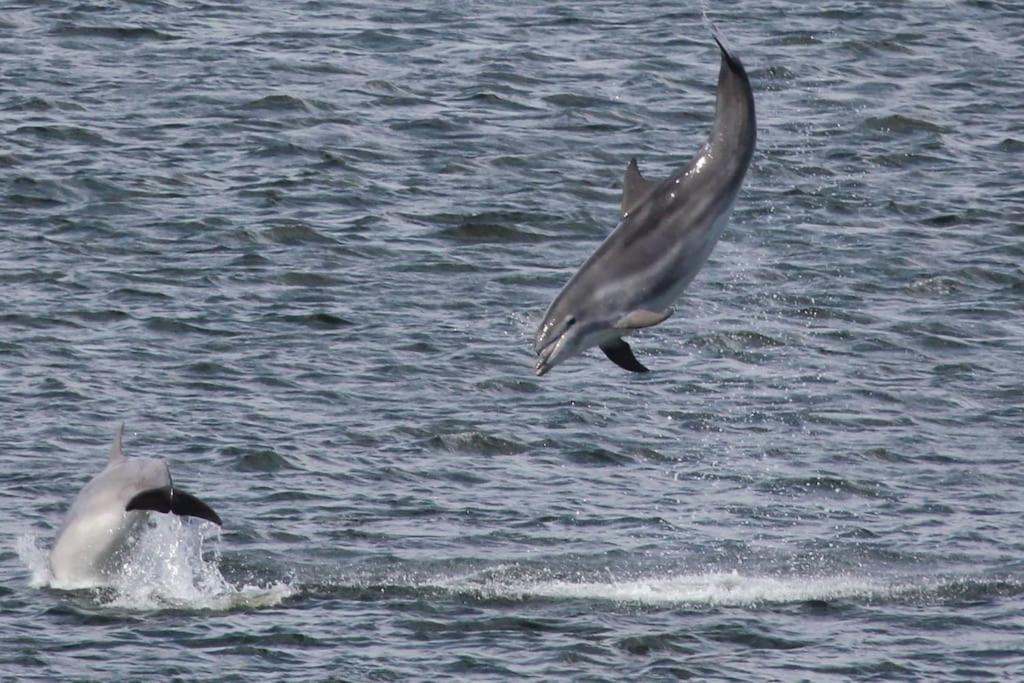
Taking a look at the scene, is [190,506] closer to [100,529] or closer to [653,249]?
[100,529]

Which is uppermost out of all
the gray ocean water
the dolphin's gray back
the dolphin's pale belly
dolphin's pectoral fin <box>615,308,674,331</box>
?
the dolphin's gray back

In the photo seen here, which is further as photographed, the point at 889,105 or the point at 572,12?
the point at 572,12

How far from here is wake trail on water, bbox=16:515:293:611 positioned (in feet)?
62.8

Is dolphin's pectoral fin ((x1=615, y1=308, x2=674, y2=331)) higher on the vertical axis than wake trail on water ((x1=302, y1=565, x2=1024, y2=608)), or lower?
higher

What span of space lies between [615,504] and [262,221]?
9.76 metres

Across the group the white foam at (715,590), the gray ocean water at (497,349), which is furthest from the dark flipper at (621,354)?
the white foam at (715,590)

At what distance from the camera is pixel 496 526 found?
840 inches

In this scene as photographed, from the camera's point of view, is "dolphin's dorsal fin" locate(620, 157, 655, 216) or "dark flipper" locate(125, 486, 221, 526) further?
"dark flipper" locate(125, 486, 221, 526)

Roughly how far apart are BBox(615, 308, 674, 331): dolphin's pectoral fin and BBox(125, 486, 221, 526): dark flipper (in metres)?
4.45

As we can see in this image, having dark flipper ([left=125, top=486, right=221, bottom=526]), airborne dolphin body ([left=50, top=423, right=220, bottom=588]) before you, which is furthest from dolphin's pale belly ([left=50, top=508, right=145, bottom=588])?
dark flipper ([left=125, top=486, right=221, bottom=526])

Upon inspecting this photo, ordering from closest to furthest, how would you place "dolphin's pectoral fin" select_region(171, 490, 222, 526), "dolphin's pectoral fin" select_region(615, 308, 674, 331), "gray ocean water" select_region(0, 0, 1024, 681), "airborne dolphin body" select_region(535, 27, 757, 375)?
"dolphin's pectoral fin" select_region(615, 308, 674, 331) → "airborne dolphin body" select_region(535, 27, 757, 375) → "dolphin's pectoral fin" select_region(171, 490, 222, 526) → "gray ocean water" select_region(0, 0, 1024, 681)

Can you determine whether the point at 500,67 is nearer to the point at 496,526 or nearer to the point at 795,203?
the point at 795,203

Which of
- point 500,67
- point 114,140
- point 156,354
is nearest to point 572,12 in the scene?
point 500,67

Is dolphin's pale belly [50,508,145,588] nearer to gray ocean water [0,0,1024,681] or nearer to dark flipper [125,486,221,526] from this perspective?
gray ocean water [0,0,1024,681]
